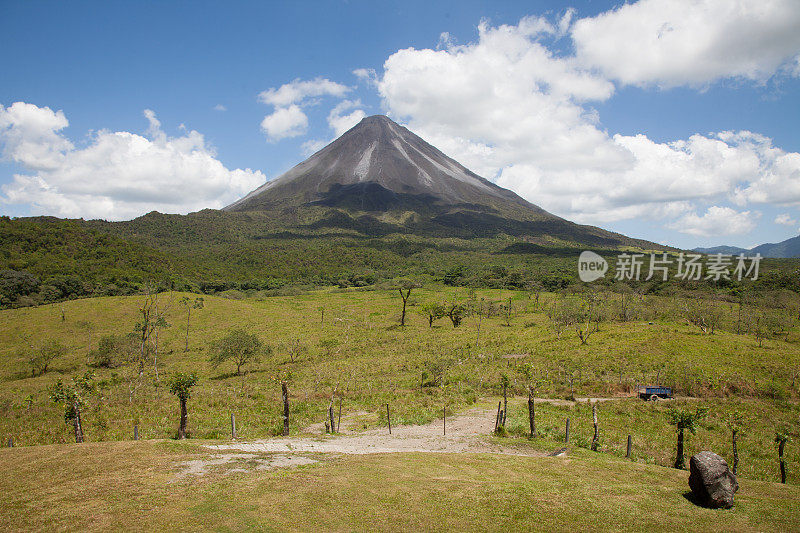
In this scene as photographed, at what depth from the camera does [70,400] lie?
18.1 m

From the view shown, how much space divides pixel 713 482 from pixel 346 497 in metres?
10.6

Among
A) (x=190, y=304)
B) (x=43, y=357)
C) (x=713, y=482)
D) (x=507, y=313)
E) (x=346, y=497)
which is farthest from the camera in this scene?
(x=190, y=304)

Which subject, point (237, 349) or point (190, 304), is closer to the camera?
point (237, 349)

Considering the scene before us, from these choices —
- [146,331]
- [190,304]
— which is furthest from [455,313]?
[190,304]

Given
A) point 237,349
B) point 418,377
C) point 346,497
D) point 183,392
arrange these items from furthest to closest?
point 237,349, point 418,377, point 183,392, point 346,497

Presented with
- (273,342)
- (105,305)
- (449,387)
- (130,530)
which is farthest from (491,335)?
(105,305)

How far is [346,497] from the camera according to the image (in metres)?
10.5

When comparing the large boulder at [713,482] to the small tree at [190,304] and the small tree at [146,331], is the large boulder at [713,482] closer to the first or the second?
the small tree at [146,331]

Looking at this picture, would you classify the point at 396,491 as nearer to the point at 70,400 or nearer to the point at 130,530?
the point at 130,530

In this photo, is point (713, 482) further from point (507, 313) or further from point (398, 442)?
point (507, 313)

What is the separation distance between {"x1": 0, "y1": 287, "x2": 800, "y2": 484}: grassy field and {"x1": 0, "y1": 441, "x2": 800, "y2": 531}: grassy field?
267 inches

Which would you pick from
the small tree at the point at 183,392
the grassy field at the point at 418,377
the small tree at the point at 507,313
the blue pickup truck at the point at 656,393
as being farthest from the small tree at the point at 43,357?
the small tree at the point at 507,313

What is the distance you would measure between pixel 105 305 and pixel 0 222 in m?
64.2

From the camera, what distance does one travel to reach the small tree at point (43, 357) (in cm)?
4391
